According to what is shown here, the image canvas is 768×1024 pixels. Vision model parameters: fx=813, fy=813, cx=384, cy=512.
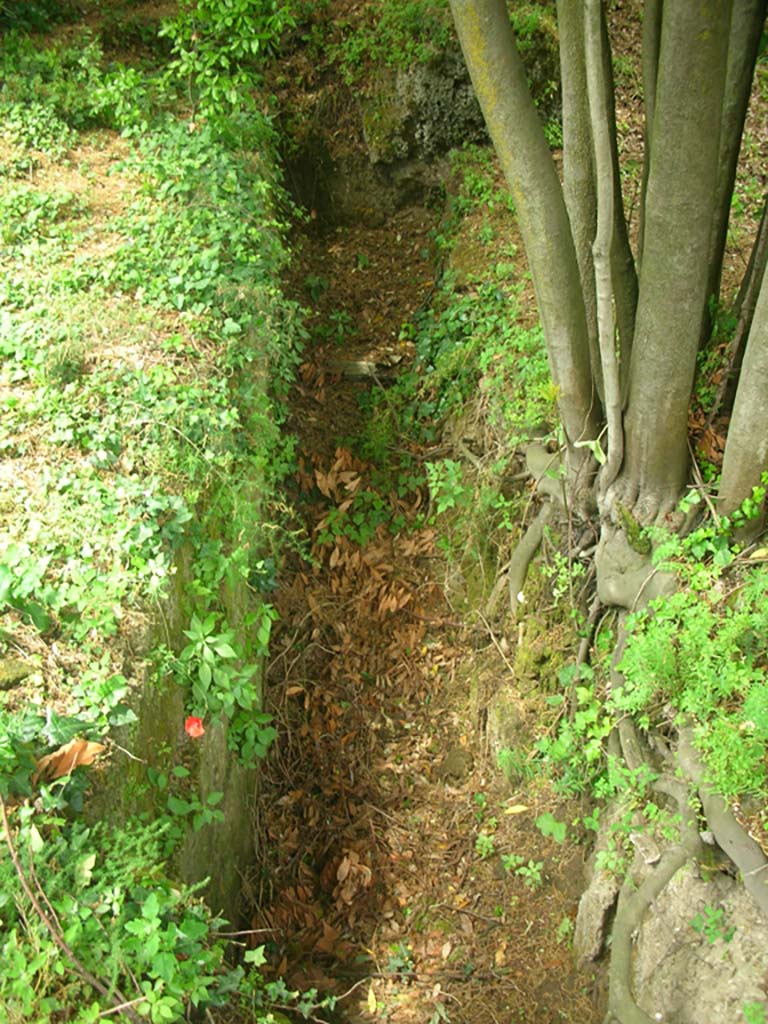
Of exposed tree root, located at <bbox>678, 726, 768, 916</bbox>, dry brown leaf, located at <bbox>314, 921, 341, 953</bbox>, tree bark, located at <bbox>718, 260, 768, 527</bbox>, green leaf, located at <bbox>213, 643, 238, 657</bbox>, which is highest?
tree bark, located at <bbox>718, 260, 768, 527</bbox>

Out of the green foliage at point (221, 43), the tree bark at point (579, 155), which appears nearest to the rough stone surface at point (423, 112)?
the green foliage at point (221, 43)

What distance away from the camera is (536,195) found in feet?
11.3

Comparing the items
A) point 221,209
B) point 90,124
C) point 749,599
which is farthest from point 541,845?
point 90,124

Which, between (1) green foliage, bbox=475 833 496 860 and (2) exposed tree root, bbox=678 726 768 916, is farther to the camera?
(1) green foliage, bbox=475 833 496 860

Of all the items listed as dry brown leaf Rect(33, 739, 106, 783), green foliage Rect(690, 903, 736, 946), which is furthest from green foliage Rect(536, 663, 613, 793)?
dry brown leaf Rect(33, 739, 106, 783)

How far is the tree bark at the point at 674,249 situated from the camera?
2.69 meters

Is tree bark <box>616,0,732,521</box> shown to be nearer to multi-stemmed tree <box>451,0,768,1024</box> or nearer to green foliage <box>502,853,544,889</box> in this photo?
multi-stemmed tree <box>451,0,768,1024</box>

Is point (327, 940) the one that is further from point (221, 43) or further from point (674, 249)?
point (221, 43)

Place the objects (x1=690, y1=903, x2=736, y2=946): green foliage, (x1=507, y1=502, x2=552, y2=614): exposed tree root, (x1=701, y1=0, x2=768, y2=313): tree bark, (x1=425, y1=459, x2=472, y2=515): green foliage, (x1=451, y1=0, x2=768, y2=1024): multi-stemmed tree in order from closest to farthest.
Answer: (x1=451, y1=0, x2=768, y2=1024): multi-stemmed tree
(x1=690, y1=903, x2=736, y2=946): green foliage
(x1=701, y1=0, x2=768, y2=313): tree bark
(x1=507, y1=502, x2=552, y2=614): exposed tree root
(x1=425, y1=459, x2=472, y2=515): green foliage

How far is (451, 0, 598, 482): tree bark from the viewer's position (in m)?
3.16

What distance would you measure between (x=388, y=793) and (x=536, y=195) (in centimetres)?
341

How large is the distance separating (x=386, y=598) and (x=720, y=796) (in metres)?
2.70

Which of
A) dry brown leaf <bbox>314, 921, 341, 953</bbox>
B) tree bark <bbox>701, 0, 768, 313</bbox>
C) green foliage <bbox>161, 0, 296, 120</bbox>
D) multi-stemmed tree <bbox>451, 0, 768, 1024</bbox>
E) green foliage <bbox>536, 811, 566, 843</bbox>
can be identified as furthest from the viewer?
green foliage <bbox>161, 0, 296, 120</bbox>

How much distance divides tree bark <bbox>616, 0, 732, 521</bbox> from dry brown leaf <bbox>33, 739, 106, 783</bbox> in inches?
103
